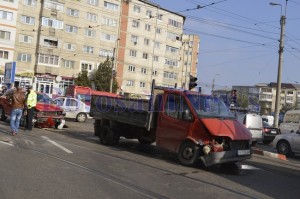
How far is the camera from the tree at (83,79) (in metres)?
62.3

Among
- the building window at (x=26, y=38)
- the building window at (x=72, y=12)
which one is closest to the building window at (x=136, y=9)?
the building window at (x=72, y=12)

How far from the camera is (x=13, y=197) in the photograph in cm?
676

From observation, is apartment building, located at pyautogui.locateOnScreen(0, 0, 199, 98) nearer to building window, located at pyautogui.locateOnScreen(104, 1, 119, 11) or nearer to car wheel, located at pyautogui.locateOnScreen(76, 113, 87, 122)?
building window, located at pyautogui.locateOnScreen(104, 1, 119, 11)

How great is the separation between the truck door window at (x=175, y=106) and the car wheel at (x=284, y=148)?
8.85 metres

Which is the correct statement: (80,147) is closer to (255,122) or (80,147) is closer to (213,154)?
(213,154)

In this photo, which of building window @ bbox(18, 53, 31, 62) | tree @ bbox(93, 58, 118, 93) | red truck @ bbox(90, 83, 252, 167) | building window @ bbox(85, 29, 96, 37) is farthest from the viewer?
building window @ bbox(85, 29, 96, 37)

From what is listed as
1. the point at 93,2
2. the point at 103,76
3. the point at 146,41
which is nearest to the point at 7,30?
the point at 93,2

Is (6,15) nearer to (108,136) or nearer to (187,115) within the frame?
(108,136)

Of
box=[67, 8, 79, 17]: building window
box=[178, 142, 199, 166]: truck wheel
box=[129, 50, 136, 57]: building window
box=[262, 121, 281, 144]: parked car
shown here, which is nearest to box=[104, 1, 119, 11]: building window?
box=[67, 8, 79, 17]: building window

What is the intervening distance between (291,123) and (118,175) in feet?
71.6

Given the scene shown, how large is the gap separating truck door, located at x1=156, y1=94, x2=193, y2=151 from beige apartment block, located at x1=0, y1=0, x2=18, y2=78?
5073cm

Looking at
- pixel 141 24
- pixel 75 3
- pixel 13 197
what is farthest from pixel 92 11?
pixel 13 197

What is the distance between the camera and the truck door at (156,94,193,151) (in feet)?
39.2

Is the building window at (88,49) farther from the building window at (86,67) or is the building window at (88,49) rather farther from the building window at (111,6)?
the building window at (111,6)
